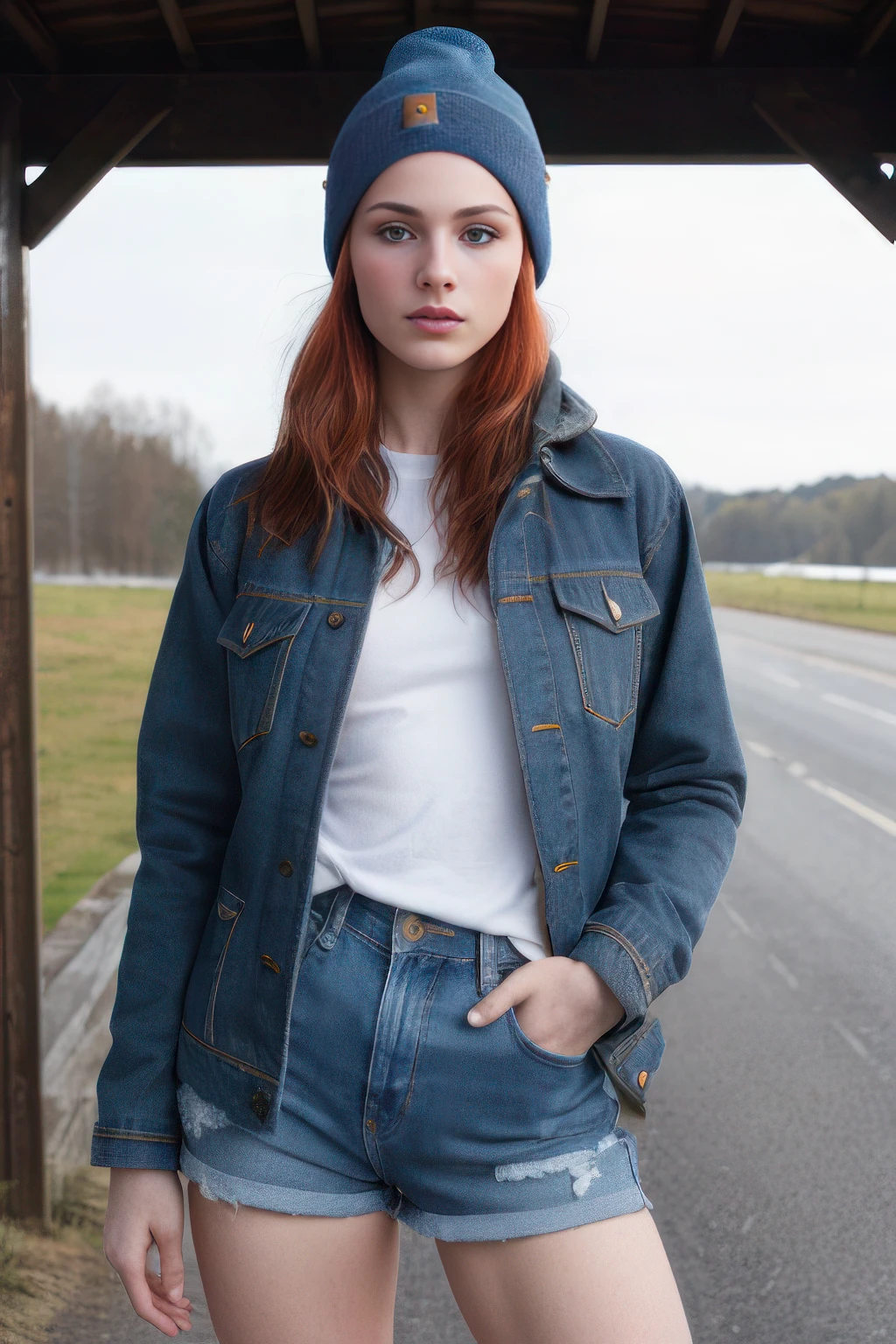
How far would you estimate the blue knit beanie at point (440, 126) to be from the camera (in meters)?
0.96

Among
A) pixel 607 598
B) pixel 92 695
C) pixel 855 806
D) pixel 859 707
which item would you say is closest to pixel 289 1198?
pixel 607 598

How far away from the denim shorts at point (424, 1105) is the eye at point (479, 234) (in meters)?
0.59

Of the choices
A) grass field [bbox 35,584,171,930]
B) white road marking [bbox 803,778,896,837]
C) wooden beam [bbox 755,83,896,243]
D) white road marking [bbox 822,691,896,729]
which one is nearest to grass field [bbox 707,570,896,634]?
white road marking [bbox 822,691,896,729]

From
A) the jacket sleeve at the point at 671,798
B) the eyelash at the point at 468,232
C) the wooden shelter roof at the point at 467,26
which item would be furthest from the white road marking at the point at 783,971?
the eyelash at the point at 468,232

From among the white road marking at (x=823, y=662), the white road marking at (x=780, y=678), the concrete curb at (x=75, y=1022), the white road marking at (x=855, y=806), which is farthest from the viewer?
the white road marking at (x=780, y=678)

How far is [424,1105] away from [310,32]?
5.83ft

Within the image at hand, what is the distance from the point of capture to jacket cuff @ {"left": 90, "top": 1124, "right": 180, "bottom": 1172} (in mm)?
1010

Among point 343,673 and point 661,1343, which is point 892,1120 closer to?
point 661,1343

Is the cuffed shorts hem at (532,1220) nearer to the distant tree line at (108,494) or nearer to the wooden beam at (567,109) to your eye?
the wooden beam at (567,109)

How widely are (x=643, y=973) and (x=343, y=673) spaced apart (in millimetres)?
364

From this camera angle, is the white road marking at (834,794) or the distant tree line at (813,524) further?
the distant tree line at (813,524)

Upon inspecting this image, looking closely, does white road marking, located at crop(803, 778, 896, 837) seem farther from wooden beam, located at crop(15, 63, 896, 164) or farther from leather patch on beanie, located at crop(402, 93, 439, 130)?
leather patch on beanie, located at crop(402, 93, 439, 130)

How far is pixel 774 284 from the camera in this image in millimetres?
37969

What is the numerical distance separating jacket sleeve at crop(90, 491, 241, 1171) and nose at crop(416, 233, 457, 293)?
33 cm
